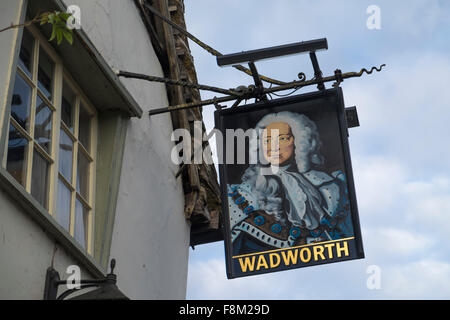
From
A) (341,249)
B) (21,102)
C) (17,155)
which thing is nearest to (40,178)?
(17,155)

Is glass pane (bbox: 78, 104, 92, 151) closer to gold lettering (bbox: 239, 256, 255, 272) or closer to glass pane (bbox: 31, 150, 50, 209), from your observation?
glass pane (bbox: 31, 150, 50, 209)

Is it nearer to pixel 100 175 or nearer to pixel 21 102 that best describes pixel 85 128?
pixel 100 175

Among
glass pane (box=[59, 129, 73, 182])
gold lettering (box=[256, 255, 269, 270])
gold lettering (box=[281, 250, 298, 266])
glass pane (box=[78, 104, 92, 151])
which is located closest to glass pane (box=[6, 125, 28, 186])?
glass pane (box=[59, 129, 73, 182])

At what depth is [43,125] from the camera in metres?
7.42

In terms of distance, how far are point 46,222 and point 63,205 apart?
90 centimetres

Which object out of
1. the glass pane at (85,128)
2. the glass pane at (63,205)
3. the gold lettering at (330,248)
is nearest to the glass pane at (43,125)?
the glass pane at (63,205)

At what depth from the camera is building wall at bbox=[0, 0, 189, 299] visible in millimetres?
8531

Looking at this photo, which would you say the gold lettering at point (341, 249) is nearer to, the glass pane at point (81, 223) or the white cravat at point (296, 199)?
the white cravat at point (296, 199)

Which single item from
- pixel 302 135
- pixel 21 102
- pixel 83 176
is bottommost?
pixel 83 176

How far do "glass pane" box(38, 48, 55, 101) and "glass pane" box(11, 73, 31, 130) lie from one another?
0.37 m
